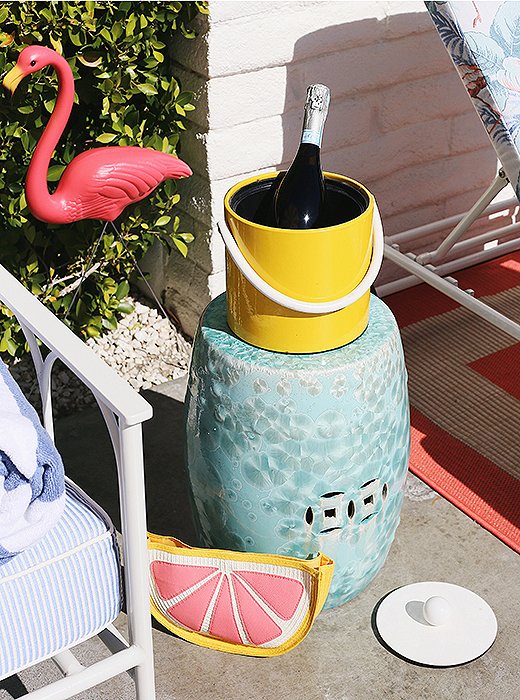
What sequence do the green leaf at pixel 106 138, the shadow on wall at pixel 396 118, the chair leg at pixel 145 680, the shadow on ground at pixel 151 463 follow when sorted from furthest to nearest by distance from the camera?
the shadow on wall at pixel 396 118
the green leaf at pixel 106 138
the shadow on ground at pixel 151 463
the chair leg at pixel 145 680

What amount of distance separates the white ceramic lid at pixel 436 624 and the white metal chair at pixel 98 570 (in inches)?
20.0

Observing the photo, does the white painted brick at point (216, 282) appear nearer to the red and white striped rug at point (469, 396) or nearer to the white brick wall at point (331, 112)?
the white brick wall at point (331, 112)

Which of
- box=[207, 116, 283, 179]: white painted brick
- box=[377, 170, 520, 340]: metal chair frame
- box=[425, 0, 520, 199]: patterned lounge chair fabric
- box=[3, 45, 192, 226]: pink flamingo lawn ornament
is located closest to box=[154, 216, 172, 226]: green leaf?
box=[207, 116, 283, 179]: white painted brick

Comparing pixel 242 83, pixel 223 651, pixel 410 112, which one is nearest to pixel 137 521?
pixel 223 651

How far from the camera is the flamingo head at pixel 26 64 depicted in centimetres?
175

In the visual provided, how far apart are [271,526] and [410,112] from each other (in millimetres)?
1380

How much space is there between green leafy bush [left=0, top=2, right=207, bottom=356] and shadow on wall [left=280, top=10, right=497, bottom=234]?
0.32 metres

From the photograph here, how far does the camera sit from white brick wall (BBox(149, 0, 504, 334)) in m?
2.23

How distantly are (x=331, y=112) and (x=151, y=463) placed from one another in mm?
982

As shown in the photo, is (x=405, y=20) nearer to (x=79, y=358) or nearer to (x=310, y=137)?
(x=310, y=137)

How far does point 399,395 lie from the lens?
65.1 inches

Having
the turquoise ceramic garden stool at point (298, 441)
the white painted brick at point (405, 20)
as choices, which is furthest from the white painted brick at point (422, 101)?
the turquoise ceramic garden stool at point (298, 441)

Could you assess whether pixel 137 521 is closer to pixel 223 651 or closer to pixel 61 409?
pixel 223 651

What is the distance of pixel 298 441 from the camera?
1.57 meters
